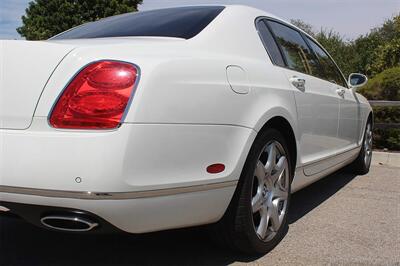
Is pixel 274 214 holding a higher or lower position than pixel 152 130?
lower

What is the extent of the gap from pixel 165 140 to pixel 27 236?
157cm

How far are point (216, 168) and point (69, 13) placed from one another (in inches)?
1007

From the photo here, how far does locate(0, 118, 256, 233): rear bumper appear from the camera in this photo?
2.21m

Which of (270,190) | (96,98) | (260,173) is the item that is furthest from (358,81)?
(96,98)

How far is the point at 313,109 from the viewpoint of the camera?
150 inches

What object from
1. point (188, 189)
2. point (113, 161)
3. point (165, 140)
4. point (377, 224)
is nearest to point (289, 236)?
point (377, 224)

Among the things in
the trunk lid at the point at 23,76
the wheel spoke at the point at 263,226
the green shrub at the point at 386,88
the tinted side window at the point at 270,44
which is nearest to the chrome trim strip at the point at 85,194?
the trunk lid at the point at 23,76

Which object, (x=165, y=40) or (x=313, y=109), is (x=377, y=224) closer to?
(x=313, y=109)

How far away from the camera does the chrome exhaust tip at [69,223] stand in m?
2.29

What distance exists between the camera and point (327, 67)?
4863mm

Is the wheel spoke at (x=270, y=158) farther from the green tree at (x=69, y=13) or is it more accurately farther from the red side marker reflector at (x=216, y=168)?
the green tree at (x=69, y=13)

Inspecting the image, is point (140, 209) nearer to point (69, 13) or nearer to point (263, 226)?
point (263, 226)

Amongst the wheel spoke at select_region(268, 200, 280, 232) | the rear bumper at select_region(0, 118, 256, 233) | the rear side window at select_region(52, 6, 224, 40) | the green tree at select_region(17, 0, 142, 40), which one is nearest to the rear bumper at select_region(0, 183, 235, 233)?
the rear bumper at select_region(0, 118, 256, 233)

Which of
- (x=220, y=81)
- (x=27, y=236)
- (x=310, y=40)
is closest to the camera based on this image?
(x=220, y=81)
